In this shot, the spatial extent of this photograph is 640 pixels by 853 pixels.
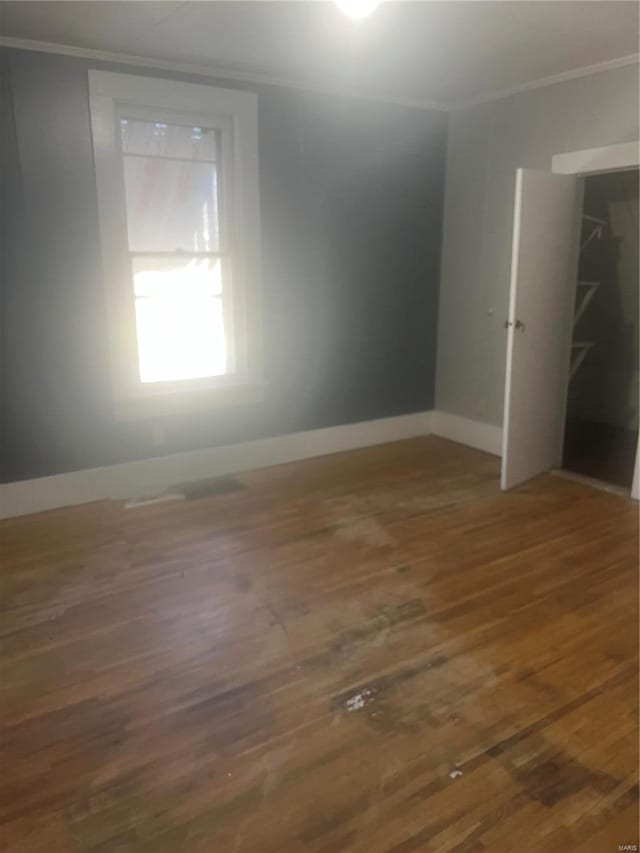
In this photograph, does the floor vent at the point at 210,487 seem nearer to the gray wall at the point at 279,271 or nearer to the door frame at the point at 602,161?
the gray wall at the point at 279,271

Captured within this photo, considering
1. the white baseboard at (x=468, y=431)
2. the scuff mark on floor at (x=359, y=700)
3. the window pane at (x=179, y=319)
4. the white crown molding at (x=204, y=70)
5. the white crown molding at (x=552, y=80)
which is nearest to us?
the scuff mark on floor at (x=359, y=700)

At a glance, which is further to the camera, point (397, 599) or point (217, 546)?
point (217, 546)

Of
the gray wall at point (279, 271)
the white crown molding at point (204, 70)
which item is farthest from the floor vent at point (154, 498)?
the white crown molding at point (204, 70)

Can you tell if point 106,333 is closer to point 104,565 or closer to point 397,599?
point 104,565

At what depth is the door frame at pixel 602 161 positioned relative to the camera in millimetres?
3453

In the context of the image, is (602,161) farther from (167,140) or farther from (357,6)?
(167,140)

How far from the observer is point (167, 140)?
3.65m

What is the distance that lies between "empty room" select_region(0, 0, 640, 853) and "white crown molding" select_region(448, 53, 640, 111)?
21 mm

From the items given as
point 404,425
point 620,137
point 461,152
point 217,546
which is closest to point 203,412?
point 217,546

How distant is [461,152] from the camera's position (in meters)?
4.49

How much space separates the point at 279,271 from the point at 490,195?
1593 mm

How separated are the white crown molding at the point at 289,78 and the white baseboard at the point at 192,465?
224 centimetres

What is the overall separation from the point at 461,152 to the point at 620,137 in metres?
1.24

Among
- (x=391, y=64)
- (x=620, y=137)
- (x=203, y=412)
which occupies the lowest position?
(x=203, y=412)
